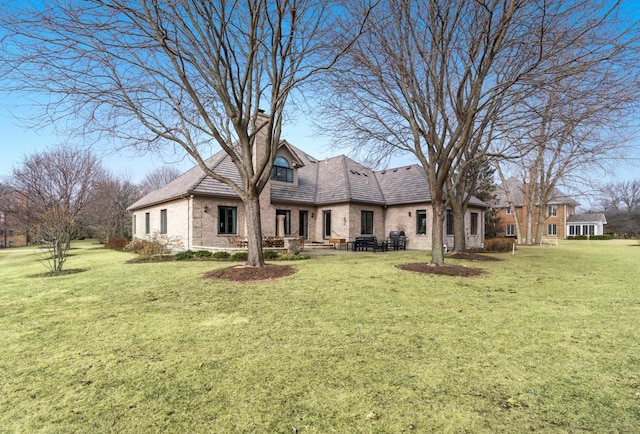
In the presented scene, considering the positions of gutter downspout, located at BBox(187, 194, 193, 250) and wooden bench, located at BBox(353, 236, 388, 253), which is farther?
wooden bench, located at BBox(353, 236, 388, 253)

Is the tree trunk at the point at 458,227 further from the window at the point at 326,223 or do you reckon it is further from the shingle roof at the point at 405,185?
the window at the point at 326,223

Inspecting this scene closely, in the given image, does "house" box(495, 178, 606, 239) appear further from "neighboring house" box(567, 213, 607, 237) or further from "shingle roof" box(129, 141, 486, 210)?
"shingle roof" box(129, 141, 486, 210)

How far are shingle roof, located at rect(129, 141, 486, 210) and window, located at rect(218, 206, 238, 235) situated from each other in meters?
1.02

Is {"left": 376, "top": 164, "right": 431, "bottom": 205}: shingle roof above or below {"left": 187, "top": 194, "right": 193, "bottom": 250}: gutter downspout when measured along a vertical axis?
above

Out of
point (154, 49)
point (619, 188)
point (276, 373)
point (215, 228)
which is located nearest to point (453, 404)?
point (276, 373)

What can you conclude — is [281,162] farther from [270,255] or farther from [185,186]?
[270,255]

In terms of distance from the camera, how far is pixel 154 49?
9.55 meters

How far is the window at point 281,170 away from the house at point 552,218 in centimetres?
3485

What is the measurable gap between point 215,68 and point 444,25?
23.4ft

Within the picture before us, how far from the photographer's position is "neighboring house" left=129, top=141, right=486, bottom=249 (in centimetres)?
1728

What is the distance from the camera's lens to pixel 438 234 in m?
11.7

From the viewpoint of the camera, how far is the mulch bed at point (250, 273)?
355 inches

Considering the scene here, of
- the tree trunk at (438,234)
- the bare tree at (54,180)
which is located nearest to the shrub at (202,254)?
the tree trunk at (438,234)

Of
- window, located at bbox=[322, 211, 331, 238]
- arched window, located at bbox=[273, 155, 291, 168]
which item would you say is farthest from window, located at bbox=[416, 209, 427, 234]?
arched window, located at bbox=[273, 155, 291, 168]
